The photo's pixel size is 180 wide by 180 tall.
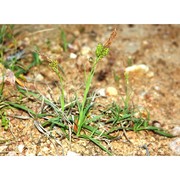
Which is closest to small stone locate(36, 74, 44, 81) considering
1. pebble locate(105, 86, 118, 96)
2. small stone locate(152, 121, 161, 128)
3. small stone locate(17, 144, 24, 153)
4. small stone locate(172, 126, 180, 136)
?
pebble locate(105, 86, 118, 96)

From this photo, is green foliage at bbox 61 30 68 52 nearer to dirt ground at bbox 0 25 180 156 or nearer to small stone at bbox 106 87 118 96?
dirt ground at bbox 0 25 180 156

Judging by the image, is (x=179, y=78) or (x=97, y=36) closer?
(x=179, y=78)

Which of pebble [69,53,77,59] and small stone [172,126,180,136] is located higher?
pebble [69,53,77,59]

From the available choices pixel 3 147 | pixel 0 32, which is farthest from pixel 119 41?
pixel 3 147

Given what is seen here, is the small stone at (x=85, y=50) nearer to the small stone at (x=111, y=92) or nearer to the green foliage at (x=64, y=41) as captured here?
the green foliage at (x=64, y=41)

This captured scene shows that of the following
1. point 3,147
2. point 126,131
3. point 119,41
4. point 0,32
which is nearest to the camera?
point 3,147

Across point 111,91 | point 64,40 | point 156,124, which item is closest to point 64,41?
point 64,40

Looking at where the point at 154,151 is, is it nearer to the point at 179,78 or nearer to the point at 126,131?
the point at 126,131

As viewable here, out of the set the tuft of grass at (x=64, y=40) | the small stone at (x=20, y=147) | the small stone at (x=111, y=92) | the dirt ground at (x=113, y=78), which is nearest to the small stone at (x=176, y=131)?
the dirt ground at (x=113, y=78)
